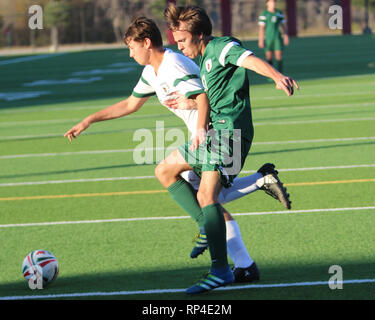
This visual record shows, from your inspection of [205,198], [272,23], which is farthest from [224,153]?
[272,23]

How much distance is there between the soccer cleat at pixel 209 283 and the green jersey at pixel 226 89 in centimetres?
101

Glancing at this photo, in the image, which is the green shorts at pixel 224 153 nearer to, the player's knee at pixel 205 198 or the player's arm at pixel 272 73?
the player's knee at pixel 205 198

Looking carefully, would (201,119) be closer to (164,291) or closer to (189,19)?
(189,19)

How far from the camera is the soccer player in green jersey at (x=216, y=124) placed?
5.96 metres

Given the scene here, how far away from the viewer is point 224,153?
6062 mm

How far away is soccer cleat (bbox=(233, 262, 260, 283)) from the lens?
625 centimetres

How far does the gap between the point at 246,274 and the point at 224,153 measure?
3.02 ft

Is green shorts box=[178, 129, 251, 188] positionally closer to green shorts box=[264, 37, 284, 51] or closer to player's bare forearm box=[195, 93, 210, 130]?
player's bare forearm box=[195, 93, 210, 130]

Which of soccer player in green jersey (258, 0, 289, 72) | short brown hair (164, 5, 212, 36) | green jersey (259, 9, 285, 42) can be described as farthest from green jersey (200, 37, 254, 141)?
green jersey (259, 9, 285, 42)

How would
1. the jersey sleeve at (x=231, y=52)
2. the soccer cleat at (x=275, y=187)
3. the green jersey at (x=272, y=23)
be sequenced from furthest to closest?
the green jersey at (x=272, y=23)
the soccer cleat at (x=275, y=187)
the jersey sleeve at (x=231, y=52)

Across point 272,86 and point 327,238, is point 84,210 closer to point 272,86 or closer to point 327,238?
point 327,238

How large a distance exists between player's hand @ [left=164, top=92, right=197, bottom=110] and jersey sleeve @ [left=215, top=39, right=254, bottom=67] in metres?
0.56

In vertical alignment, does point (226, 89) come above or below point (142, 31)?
below
